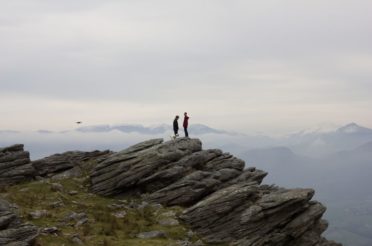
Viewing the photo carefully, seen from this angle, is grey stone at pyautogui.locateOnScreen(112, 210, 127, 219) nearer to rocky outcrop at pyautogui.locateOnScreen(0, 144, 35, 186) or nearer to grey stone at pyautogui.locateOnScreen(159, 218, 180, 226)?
grey stone at pyautogui.locateOnScreen(159, 218, 180, 226)

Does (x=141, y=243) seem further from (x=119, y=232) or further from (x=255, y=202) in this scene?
(x=255, y=202)

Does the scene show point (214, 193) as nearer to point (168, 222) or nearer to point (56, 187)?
point (168, 222)

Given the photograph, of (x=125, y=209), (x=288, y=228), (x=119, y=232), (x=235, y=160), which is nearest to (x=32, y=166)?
(x=125, y=209)

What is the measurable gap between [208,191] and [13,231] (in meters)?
21.5

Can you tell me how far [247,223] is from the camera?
41.6 m

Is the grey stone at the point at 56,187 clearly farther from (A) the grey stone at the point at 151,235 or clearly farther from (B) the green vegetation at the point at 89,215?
(A) the grey stone at the point at 151,235

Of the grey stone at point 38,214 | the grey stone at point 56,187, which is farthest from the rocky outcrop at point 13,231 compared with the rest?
the grey stone at point 56,187

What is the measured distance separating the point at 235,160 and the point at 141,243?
69.7ft

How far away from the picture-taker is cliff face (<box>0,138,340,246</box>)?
41.7 m

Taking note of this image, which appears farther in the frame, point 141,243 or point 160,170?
point 160,170

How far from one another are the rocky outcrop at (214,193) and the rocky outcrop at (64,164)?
3930 millimetres

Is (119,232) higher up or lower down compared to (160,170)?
lower down

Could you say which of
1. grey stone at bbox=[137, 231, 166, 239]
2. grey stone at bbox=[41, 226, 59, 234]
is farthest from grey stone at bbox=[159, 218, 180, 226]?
grey stone at bbox=[41, 226, 59, 234]

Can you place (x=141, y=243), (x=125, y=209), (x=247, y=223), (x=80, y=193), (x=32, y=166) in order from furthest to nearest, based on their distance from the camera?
(x=32, y=166) < (x=80, y=193) < (x=125, y=209) < (x=247, y=223) < (x=141, y=243)
